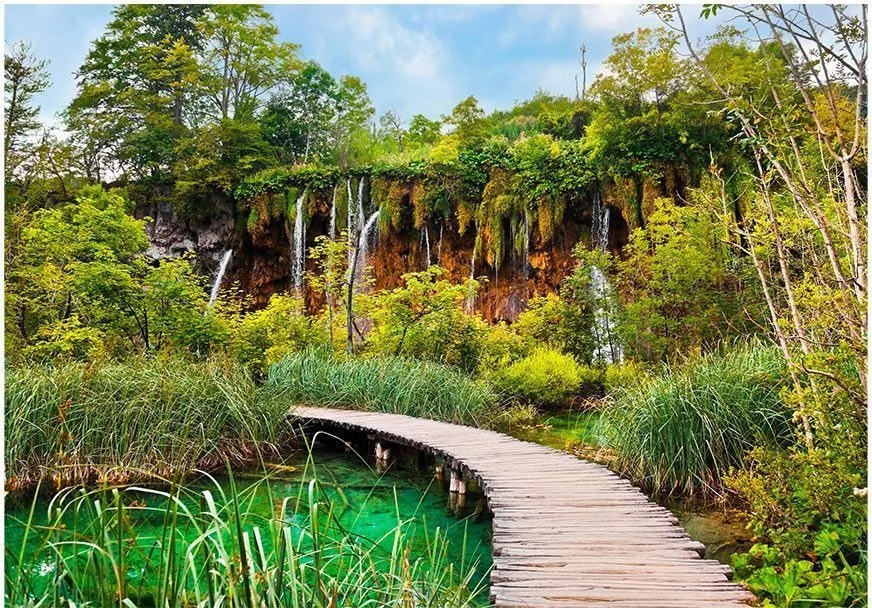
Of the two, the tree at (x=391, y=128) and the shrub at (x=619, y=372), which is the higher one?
the tree at (x=391, y=128)

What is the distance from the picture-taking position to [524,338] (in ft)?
39.8

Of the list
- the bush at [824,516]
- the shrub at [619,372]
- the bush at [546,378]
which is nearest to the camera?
the bush at [824,516]

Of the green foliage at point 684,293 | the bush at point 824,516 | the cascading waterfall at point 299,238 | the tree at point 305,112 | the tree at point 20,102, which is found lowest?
the bush at point 824,516

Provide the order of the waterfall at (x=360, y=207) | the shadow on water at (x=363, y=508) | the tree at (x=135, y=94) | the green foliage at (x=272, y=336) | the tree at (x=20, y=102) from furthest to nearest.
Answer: the tree at (x=135, y=94), the waterfall at (x=360, y=207), the tree at (x=20, y=102), the green foliage at (x=272, y=336), the shadow on water at (x=363, y=508)

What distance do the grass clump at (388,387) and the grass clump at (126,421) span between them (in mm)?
1272

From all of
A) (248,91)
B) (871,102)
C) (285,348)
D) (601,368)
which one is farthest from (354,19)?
(248,91)

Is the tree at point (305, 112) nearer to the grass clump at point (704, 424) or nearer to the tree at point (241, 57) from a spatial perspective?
the tree at point (241, 57)

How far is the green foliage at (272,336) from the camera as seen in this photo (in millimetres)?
11234

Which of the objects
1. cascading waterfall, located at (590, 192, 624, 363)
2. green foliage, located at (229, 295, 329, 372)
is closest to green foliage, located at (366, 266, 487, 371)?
green foliage, located at (229, 295, 329, 372)

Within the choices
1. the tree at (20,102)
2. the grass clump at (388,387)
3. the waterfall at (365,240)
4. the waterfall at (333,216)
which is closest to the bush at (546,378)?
the grass clump at (388,387)

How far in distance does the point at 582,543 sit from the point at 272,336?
29.2 feet

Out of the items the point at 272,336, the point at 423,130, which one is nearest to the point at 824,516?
the point at 272,336

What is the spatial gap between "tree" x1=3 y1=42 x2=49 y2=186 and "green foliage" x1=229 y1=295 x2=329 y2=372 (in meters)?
6.67

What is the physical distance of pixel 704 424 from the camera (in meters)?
5.02
